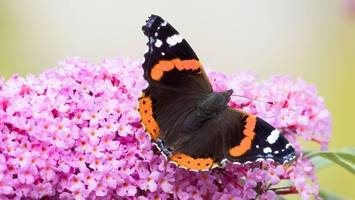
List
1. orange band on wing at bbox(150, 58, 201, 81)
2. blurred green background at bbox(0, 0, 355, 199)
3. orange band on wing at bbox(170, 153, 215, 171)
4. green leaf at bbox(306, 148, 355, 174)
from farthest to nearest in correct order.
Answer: blurred green background at bbox(0, 0, 355, 199) < green leaf at bbox(306, 148, 355, 174) < orange band on wing at bbox(150, 58, 201, 81) < orange band on wing at bbox(170, 153, 215, 171)

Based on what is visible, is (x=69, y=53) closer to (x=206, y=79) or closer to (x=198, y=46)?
(x=198, y=46)

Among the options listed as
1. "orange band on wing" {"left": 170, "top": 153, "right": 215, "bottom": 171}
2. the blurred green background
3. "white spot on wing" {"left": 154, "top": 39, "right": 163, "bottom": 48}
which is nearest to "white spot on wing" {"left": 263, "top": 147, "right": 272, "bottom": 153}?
"orange band on wing" {"left": 170, "top": 153, "right": 215, "bottom": 171}

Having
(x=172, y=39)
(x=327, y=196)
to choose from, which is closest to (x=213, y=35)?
(x=327, y=196)

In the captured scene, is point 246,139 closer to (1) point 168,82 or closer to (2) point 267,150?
(2) point 267,150

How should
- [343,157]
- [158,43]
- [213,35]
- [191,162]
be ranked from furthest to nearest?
1. [213,35]
2. [343,157]
3. [158,43]
4. [191,162]

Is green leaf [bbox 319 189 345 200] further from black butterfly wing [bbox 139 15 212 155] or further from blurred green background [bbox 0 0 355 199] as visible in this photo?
blurred green background [bbox 0 0 355 199]

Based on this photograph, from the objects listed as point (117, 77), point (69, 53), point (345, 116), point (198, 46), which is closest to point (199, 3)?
point (198, 46)

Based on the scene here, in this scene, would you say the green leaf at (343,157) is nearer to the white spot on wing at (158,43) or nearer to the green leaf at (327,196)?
the green leaf at (327,196)
